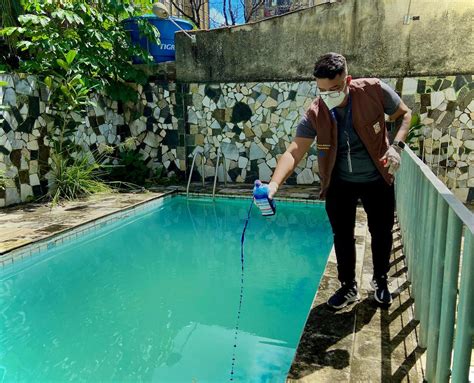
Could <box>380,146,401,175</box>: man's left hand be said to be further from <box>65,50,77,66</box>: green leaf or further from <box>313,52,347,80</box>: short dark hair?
<box>65,50,77,66</box>: green leaf

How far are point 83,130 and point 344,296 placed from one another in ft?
18.4

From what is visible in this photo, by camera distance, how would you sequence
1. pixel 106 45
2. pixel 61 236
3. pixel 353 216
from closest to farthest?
pixel 353 216 < pixel 61 236 < pixel 106 45

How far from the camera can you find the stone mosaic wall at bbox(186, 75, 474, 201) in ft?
21.0

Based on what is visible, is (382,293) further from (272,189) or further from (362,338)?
(272,189)

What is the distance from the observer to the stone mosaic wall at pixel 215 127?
5820 millimetres

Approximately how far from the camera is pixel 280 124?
24.1 feet

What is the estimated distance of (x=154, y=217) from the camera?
600cm

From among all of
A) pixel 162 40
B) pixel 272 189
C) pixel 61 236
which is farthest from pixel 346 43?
pixel 272 189

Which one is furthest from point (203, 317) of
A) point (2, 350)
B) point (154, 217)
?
point (154, 217)

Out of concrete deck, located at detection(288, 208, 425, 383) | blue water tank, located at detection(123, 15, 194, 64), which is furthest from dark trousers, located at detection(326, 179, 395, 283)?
blue water tank, located at detection(123, 15, 194, 64)

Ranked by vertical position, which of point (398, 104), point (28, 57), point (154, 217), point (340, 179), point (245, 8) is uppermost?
point (245, 8)

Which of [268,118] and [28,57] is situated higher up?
[28,57]

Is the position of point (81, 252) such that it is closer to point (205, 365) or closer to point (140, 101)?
point (205, 365)

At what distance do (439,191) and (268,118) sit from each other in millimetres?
5837
